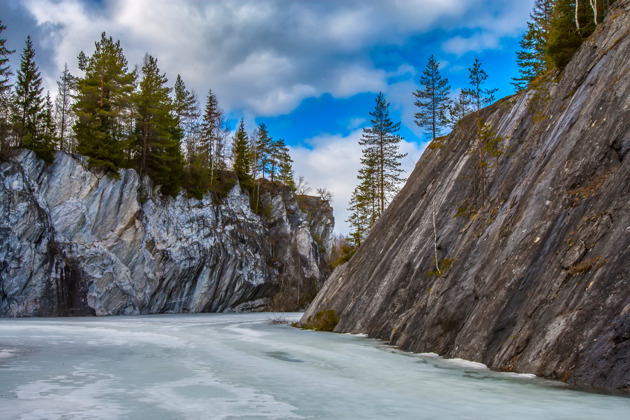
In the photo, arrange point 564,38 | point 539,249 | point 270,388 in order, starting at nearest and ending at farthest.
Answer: point 270,388 < point 539,249 < point 564,38

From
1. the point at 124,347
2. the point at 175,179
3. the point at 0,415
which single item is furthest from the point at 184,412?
the point at 175,179

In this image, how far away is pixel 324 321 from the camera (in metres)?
21.9

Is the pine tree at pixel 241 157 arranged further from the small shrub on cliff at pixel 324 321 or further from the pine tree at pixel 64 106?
the small shrub on cliff at pixel 324 321

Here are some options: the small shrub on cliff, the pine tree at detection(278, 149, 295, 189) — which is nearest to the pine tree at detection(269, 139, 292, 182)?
the pine tree at detection(278, 149, 295, 189)

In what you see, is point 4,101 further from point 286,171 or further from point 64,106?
point 286,171

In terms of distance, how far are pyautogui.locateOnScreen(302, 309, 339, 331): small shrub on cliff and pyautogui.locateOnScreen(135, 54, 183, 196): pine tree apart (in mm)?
26498

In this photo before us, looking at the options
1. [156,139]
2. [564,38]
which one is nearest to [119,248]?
[156,139]

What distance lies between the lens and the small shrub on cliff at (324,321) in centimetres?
2139

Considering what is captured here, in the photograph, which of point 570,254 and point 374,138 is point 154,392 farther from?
point 374,138

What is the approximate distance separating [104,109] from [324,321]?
31236 mm

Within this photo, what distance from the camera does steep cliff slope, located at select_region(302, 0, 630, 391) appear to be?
7930mm

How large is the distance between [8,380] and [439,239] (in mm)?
14004

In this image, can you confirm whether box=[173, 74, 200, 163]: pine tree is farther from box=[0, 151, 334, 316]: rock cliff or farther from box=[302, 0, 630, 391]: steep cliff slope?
box=[302, 0, 630, 391]: steep cliff slope

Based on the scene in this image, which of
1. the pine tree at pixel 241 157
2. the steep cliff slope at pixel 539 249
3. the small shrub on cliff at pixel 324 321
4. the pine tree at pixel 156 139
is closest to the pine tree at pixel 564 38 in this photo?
the steep cliff slope at pixel 539 249
